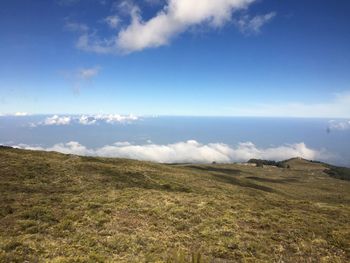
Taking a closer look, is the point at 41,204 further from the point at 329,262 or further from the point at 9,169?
the point at 329,262

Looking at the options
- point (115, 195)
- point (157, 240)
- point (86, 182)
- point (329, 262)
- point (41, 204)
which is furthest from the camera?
point (86, 182)

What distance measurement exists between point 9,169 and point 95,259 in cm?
2268

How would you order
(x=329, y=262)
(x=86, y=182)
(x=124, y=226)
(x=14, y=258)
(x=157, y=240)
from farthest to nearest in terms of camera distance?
(x=86, y=182) → (x=124, y=226) → (x=157, y=240) → (x=329, y=262) → (x=14, y=258)

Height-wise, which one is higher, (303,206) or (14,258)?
Result: (14,258)

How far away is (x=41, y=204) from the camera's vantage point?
2295cm

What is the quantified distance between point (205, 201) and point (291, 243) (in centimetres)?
1034

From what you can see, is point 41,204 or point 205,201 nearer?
point 41,204

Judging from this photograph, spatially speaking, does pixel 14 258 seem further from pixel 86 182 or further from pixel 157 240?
pixel 86 182

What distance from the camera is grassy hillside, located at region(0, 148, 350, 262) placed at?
52.6 ft

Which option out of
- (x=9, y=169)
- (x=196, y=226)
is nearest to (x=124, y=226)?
(x=196, y=226)

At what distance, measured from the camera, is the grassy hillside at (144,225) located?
52.6ft

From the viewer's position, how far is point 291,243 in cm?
1902

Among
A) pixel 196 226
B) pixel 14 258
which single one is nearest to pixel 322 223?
pixel 196 226

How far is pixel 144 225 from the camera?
20.6 meters
